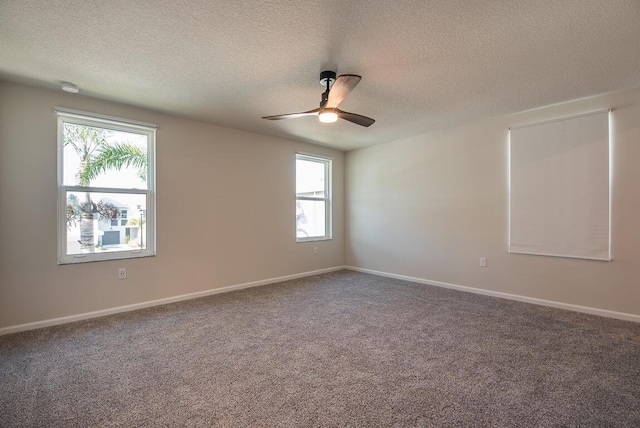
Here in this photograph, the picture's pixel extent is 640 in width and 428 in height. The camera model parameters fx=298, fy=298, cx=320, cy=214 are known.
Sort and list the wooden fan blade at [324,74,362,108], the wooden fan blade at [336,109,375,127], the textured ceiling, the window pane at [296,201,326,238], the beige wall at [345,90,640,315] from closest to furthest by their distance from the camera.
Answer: the textured ceiling → the wooden fan blade at [324,74,362,108] → the wooden fan blade at [336,109,375,127] → the beige wall at [345,90,640,315] → the window pane at [296,201,326,238]

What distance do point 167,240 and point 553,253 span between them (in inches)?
184

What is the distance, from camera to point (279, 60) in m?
2.46

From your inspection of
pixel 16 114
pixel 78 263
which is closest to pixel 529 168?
pixel 78 263

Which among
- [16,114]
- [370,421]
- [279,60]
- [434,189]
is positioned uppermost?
[279,60]

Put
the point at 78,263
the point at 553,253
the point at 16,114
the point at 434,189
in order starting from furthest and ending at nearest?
the point at 434,189 < the point at 553,253 < the point at 78,263 < the point at 16,114

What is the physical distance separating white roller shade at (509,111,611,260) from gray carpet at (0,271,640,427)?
797 millimetres

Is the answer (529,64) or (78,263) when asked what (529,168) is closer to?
(529,64)

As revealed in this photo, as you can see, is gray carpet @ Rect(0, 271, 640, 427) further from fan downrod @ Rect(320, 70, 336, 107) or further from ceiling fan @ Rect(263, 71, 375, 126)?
fan downrod @ Rect(320, 70, 336, 107)

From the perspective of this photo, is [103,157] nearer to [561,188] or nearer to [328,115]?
[328,115]

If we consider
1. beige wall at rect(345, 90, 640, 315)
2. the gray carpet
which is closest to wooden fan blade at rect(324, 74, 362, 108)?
the gray carpet

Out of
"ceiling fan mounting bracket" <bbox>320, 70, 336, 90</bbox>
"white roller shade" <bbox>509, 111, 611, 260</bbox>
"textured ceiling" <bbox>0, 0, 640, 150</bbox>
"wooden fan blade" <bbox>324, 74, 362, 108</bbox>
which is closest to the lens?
"textured ceiling" <bbox>0, 0, 640, 150</bbox>

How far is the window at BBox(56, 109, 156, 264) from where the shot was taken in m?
3.14

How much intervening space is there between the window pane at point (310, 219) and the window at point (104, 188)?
235cm

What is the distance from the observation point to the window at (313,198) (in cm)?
531
